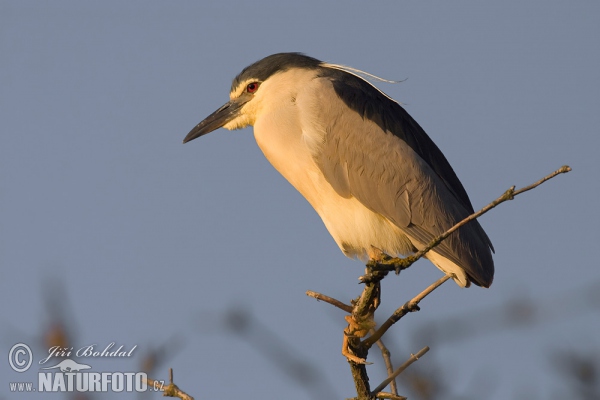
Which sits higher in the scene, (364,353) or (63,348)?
(63,348)

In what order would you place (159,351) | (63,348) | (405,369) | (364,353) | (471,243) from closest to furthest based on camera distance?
(63,348) < (159,351) < (405,369) < (364,353) < (471,243)

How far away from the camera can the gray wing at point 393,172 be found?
14.8 ft

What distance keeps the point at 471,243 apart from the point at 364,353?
4.62 feet

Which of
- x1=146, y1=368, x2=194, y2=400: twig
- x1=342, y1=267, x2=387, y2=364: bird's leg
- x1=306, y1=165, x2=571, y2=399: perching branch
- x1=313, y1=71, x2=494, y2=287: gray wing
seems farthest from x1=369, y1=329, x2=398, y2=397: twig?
x1=313, y1=71, x2=494, y2=287: gray wing

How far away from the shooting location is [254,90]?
5.35 meters

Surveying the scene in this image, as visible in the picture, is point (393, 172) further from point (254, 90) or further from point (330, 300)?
point (330, 300)

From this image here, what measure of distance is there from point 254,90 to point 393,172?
1231 mm

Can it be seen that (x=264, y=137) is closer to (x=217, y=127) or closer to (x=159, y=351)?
(x=217, y=127)

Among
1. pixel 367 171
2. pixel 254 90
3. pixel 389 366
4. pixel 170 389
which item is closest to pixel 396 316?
pixel 389 366

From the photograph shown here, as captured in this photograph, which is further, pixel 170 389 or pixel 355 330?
pixel 355 330

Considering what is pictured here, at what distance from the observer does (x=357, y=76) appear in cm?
521

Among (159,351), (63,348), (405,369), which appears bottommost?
(405,369)

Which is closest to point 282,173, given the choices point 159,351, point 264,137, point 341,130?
point 264,137

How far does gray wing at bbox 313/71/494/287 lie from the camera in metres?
4.52
